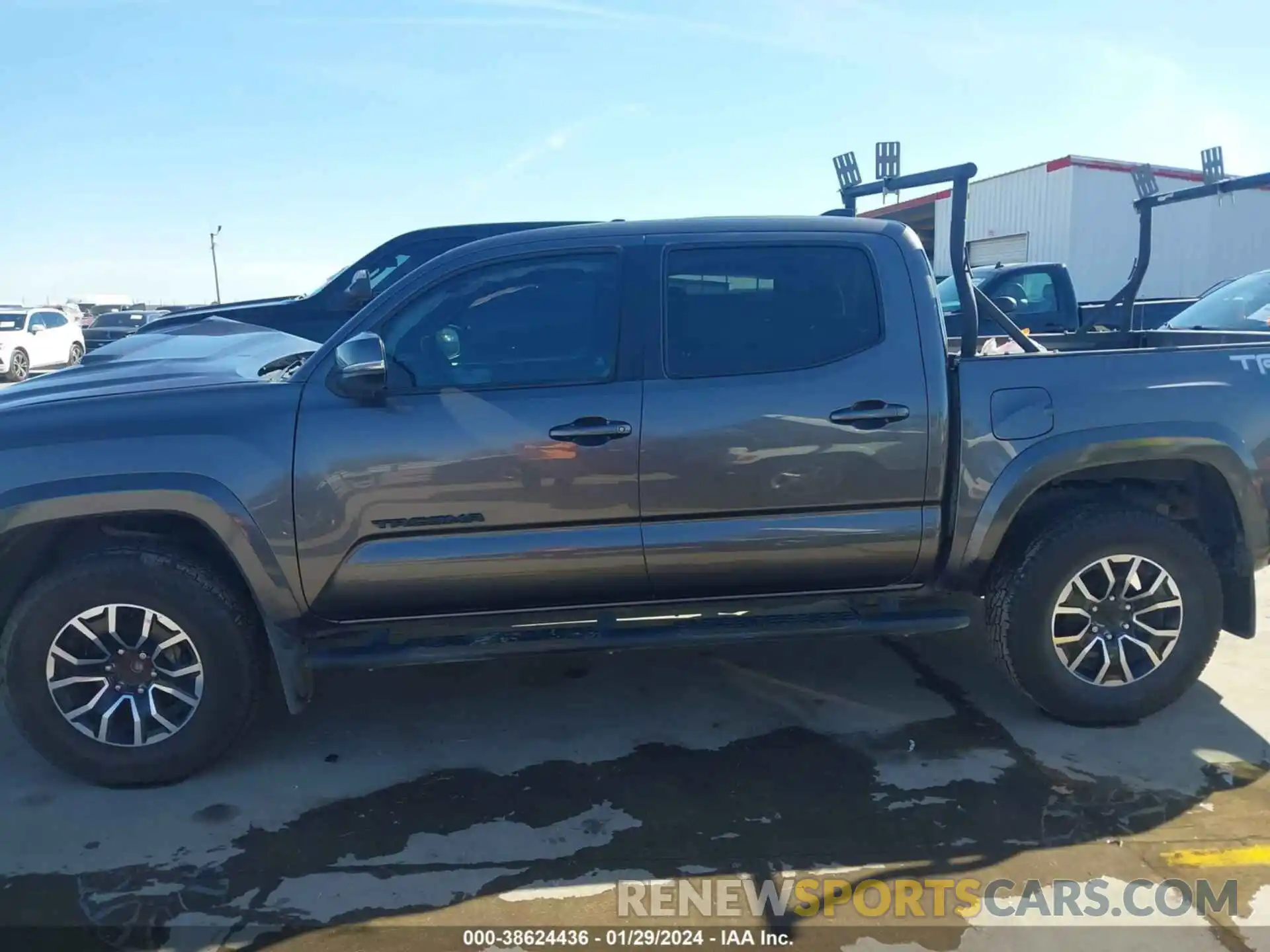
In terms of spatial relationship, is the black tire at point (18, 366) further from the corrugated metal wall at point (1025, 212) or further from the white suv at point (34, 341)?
the corrugated metal wall at point (1025, 212)

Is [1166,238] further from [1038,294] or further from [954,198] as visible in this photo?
[954,198]

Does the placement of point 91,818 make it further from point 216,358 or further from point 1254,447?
point 1254,447

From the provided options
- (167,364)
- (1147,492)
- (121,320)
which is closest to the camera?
(1147,492)

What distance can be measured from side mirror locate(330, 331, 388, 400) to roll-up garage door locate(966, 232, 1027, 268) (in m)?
19.9

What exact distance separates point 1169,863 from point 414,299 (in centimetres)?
312

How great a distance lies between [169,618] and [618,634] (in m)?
1.62

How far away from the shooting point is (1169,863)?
289 cm

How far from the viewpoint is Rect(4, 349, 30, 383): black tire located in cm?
2125

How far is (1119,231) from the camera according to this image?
798 inches

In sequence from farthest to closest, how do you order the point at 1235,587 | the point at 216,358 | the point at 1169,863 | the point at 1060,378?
the point at 216,358 < the point at 1235,587 < the point at 1060,378 < the point at 1169,863

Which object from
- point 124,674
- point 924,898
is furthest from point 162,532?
point 924,898

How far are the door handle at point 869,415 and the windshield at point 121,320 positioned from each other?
22548 millimetres

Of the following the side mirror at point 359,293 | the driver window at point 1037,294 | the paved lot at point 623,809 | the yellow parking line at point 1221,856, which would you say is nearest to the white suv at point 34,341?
the side mirror at point 359,293

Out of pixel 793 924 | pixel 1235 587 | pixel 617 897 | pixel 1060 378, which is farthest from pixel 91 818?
pixel 1235 587
